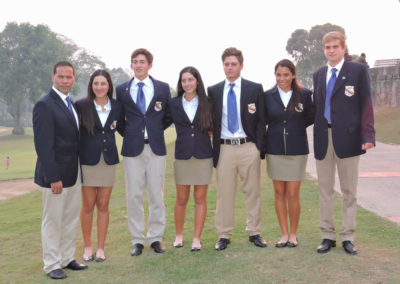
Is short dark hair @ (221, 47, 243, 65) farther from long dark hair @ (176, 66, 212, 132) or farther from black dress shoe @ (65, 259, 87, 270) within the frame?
black dress shoe @ (65, 259, 87, 270)

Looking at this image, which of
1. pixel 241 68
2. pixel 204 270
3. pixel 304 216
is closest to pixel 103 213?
pixel 204 270

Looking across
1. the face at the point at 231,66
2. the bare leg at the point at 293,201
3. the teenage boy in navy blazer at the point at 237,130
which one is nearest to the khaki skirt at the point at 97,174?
the teenage boy in navy blazer at the point at 237,130

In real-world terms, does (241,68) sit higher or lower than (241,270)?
higher

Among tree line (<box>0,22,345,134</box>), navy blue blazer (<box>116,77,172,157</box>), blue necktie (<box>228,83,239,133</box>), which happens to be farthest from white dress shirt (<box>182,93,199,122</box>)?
tree line (<box>0,22,345,134</box>)

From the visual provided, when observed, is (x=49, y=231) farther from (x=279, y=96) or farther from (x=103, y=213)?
(x=279, y=96)

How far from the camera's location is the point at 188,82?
505 centimetres

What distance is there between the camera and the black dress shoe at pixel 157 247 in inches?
205

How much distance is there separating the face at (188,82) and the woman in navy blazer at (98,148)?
31.2 inches

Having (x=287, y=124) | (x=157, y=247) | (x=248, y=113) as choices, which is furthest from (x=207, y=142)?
(x=157, y=247)

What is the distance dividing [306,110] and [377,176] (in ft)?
20.6

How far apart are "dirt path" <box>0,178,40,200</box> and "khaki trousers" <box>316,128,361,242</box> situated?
14.0m

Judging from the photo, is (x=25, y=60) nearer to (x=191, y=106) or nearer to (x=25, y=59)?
(x=25, y=59)

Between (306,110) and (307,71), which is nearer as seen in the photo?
(306,110)

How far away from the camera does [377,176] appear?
10.5 meters
